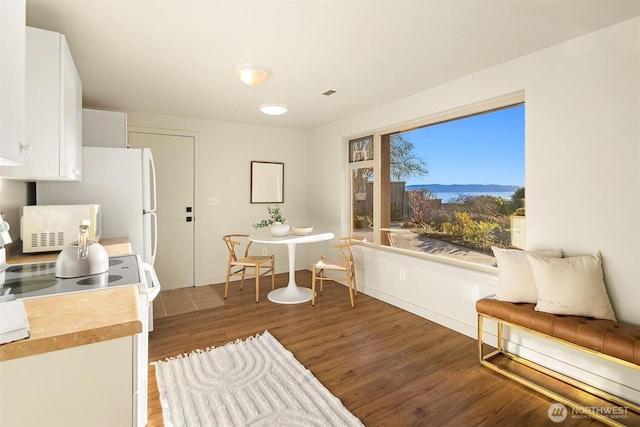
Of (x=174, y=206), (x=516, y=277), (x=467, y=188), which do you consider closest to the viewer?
(x=516, y=277)

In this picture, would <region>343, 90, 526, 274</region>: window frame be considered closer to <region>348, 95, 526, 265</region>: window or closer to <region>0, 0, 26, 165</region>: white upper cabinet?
<region>348, 95, 526, 265</region>: window

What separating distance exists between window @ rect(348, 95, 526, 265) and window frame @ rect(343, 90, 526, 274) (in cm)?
1

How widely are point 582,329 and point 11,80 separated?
9.67 ft

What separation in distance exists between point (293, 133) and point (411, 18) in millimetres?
3455

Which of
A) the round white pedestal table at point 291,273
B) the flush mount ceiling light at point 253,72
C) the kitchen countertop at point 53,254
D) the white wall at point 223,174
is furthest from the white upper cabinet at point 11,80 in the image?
the white wall at point 223,174

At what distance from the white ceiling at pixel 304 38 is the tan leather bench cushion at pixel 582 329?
1.86m

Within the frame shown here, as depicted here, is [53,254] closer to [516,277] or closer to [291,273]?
[291,273]

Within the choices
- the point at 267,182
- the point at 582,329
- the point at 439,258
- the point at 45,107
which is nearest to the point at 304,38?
the point at 45,107

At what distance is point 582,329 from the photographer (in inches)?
74.3

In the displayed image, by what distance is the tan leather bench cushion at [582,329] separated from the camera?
1.74m

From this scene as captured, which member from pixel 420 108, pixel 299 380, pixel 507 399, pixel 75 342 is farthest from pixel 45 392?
pixel 420 108

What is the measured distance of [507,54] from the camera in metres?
2.47

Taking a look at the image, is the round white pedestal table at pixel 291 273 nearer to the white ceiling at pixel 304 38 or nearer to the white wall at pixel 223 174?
the white wall at pixel 223 174

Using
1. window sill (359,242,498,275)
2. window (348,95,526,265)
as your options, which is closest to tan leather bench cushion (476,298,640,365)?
window sill (359,242,498,275)
